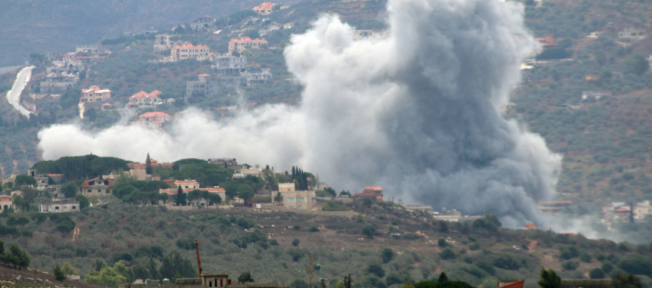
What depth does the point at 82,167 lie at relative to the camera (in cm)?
13350

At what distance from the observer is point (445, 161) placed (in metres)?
132

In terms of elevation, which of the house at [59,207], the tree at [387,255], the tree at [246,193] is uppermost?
the tree at [246,193]

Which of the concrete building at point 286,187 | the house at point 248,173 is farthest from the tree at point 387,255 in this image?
the house at point 248,173

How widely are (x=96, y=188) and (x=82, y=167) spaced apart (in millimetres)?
8671

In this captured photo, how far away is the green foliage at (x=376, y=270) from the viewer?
9506 cm

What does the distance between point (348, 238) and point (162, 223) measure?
707 inches

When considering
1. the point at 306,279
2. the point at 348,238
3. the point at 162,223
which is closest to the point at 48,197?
the point at 162,223

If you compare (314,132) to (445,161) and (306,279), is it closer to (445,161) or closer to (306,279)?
(445,161)

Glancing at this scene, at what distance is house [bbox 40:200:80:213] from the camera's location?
114 meters

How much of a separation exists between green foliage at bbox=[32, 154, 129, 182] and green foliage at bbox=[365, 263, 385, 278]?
48.1 m

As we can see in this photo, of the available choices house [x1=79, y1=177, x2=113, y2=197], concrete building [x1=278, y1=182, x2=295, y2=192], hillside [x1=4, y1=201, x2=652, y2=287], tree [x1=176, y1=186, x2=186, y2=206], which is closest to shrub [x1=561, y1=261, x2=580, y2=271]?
hillside [x1=4, y1=201, x2=652, y2=287]

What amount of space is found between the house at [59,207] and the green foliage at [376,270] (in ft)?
112

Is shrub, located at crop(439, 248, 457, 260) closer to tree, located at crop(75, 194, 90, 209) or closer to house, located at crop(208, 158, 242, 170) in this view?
tree, located at crop(75, 194, 90, 209)

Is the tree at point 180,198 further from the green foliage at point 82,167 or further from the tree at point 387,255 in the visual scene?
the tree at point 387,255
